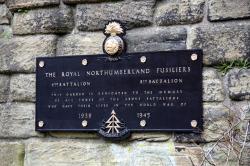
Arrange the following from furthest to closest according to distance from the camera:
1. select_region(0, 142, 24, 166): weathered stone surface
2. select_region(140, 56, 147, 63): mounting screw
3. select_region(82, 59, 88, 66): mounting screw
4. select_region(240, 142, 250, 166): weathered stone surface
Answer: select_region(0, 142, 24, 166): weathered stone surface < select_region(82, 59, 88, 66): mounting screw < select_region(140, 56, 147, 63): mounting screw < select_region(240, 142, 250, 166): weathered stone surface

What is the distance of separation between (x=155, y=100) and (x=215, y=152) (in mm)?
438

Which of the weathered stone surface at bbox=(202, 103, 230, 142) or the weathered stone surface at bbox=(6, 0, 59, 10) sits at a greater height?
the weathered stone surface at bbox=(6, 0, 59, 10)

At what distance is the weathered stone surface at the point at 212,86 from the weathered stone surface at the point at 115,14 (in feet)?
1.55

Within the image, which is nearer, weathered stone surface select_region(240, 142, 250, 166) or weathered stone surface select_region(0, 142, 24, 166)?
weathered stone surface select_region(240, 142, 250, 166)

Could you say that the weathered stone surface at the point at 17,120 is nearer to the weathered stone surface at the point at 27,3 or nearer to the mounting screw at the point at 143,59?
the weathered stone surface at the point at 27,3

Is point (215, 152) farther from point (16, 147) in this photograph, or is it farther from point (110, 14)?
point (16, 147)

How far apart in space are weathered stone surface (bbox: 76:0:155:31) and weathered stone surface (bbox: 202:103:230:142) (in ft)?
2.06

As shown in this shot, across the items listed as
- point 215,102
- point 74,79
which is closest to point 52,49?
point 74,79

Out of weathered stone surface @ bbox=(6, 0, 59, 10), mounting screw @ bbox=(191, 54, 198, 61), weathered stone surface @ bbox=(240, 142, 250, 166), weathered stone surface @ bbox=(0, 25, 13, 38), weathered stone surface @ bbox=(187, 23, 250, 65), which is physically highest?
weathered stone surface @ bbox=(6, 0, 59, 10)

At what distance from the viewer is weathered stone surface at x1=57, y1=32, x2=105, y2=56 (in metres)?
3.32

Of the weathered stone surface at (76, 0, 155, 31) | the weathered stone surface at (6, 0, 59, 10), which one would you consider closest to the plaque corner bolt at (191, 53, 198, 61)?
the weathered stone surface at (76, 0, 155, 31)

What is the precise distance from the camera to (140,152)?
3.13m

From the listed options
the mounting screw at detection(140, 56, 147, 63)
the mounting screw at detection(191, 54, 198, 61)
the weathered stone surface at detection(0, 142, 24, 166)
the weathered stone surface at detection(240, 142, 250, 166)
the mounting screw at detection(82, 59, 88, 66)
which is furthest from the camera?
the weathered stone surface at detection(0, 142, 24, 166)

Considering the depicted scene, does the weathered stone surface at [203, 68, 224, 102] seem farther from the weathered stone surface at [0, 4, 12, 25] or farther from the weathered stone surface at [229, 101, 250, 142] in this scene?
the weathered stone surface at [0, 4, 12, 25]
